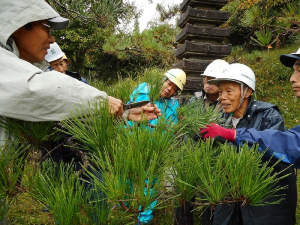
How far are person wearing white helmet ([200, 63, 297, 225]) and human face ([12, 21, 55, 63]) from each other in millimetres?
1610

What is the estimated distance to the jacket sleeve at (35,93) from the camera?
740mm

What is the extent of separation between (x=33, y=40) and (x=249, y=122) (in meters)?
1.92

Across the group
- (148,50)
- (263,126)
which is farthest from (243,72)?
(148,50)

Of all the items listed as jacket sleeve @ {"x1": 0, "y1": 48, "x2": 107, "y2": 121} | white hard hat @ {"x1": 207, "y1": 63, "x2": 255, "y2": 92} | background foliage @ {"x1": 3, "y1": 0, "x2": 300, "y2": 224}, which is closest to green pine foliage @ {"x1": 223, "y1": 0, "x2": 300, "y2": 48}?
background foliage @ {"x1": 3, "y1": 0, "x2": 300, "y2": 224}

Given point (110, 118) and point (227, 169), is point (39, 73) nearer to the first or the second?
point (110, 118)

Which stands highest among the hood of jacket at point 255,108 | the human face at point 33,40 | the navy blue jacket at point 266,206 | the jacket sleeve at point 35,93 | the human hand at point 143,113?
the human face at point 33,40

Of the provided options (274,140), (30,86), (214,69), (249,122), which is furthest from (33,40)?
(214,69)

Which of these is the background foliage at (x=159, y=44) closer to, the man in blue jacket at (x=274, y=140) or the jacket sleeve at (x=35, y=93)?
the man in blue jacket at (x=274, y=140)

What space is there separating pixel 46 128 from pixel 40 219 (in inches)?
93.7

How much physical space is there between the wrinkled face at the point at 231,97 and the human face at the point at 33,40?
5.48 feet

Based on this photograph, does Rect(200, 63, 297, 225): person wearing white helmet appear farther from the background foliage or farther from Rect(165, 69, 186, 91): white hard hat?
the background foliage

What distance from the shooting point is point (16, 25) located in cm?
84

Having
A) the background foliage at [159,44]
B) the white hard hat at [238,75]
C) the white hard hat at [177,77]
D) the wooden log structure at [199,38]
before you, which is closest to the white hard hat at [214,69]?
the wooden log structure at [199,38]

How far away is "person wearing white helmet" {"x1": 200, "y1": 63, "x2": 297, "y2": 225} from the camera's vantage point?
1.91 m
